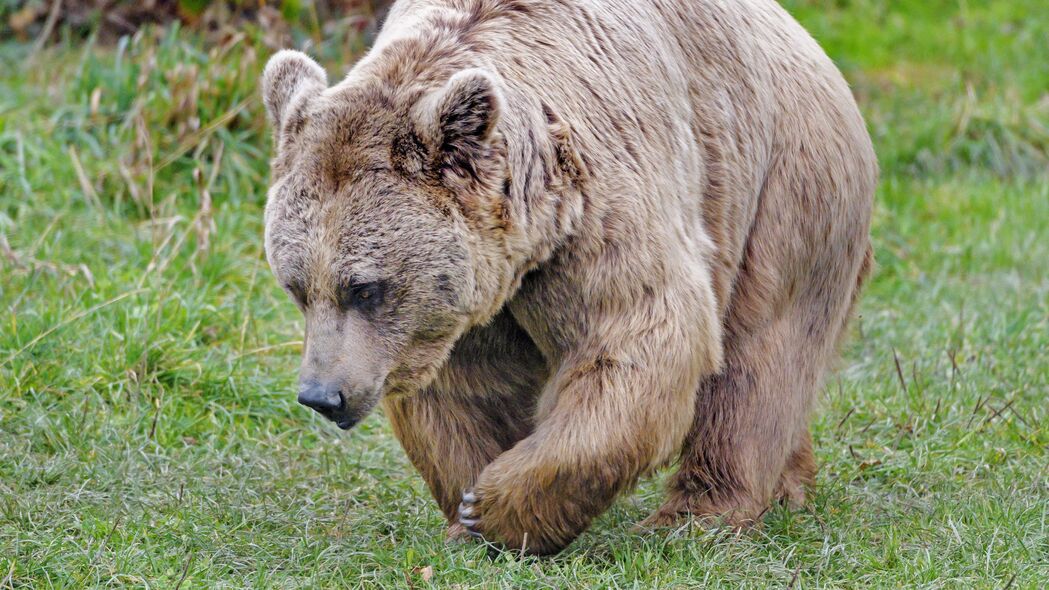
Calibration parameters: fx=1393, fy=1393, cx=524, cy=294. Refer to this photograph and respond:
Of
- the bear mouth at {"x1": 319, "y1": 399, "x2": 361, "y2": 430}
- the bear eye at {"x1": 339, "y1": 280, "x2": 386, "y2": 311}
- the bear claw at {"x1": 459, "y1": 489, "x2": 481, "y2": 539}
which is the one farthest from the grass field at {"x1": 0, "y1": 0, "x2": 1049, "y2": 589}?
the bear eye at {"x1": 339, "y1": 280, "x2": 386, "y2": 311}

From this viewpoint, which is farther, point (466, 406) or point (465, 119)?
point (466, 406)

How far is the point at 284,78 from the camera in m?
4.39

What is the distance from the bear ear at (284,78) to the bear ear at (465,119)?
0.57 metres

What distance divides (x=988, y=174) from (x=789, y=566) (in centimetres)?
605

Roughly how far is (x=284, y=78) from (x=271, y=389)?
6.46ft

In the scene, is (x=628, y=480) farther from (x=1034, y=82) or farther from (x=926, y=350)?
(x=1034, y=82)

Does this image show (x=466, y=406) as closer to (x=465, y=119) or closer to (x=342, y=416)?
(x=342, y=416)

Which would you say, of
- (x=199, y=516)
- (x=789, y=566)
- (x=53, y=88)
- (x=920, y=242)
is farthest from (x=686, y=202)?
(x=53, y=88)

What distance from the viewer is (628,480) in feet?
14.0

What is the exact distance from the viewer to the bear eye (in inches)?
156

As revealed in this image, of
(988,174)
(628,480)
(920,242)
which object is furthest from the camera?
(988,174)

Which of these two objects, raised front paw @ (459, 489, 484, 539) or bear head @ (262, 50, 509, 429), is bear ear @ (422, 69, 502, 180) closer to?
bear head @ (262, 50, 509, 429)

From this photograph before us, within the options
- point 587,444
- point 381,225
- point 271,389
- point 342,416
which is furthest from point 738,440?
point 271,389

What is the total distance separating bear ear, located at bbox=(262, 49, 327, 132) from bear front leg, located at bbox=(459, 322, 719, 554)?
1190mm
